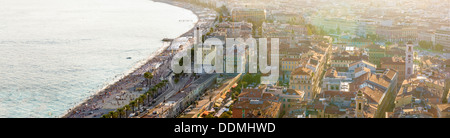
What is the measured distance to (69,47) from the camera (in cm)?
1908

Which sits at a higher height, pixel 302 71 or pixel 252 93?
pixel 302 71

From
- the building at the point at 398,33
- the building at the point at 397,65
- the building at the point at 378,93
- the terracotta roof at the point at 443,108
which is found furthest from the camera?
the building at the point at 398,33

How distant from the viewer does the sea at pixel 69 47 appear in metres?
11.7

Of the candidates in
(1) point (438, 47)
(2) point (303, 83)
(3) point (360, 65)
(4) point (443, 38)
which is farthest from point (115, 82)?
(4) point (443, 38)

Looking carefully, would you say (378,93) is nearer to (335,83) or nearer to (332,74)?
(335,83)

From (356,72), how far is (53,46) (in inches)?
486

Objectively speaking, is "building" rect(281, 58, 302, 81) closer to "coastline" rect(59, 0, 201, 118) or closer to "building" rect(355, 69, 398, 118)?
"building" rect(355, 69, 398, 118)

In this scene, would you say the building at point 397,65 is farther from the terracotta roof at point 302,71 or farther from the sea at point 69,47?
the sea at point 69,47

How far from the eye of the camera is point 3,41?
20156 millimetres

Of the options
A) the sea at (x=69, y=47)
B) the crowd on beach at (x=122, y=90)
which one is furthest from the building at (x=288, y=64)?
the sea at (x=69, y=47)

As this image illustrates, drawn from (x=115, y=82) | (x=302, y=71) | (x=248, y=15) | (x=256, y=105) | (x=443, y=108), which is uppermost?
(x=248, y=15)

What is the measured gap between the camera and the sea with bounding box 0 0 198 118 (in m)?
11.7
